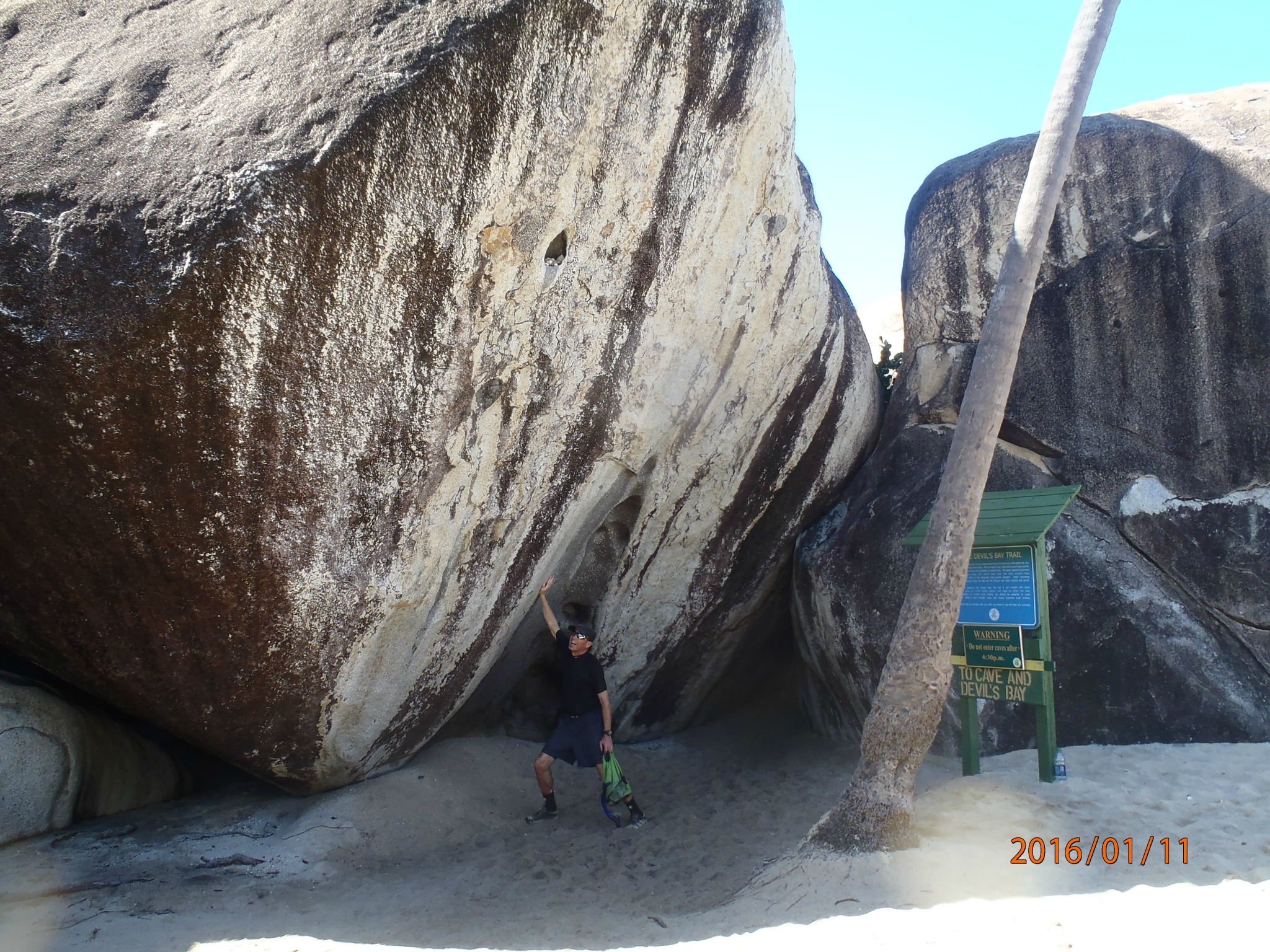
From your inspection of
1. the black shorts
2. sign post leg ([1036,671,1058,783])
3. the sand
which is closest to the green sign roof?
sign post leg ([1036,671,1058,783])

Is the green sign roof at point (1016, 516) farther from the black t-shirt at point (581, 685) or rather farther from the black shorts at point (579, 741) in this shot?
the black shorts at point (579, 741)

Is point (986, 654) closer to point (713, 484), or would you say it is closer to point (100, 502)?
point (713, 484)

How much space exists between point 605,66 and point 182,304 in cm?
217

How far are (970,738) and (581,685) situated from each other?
2.18 meters

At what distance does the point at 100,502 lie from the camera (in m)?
3.54

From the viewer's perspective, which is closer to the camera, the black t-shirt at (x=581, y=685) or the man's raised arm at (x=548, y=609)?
the black t-shirt at (x=581, y=685)

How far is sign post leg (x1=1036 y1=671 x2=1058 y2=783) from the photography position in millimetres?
4301

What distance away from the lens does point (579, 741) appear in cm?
516

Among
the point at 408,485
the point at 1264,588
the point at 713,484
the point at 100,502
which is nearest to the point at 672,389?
the point at 713,484

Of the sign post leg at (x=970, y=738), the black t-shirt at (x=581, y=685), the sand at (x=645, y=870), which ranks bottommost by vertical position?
the sand at (x=645, y=870)
